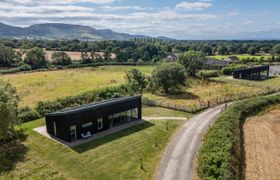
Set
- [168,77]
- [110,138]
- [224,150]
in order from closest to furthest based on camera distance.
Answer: [224,150] < [110,138] < [168,77]

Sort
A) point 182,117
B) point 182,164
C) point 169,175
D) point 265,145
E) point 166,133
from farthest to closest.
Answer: point 182,117 → point 166,133 → point 265,145 → point 182,164 → point 169,175

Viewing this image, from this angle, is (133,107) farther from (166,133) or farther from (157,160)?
(157,160)

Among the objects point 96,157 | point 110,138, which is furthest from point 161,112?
point 96,157

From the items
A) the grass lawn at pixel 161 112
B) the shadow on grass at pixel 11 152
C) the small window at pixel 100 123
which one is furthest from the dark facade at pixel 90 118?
the grass lawn at pixel 161 112

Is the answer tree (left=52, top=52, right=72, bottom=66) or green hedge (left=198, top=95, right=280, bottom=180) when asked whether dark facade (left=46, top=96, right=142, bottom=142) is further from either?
tree (left=52, top=52, right=72, bottom=66)

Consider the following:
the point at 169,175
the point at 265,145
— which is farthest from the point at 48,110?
the point at 265,145

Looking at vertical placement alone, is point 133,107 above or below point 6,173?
above

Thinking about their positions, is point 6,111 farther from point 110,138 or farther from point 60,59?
point 60,59

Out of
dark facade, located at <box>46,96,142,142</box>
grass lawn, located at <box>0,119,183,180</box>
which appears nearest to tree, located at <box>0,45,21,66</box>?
grass lawn, located at <box>0,119,183,180</box>
